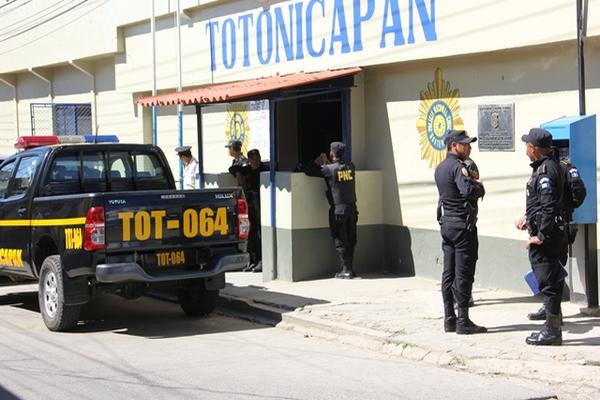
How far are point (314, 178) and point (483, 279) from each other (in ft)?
9.03

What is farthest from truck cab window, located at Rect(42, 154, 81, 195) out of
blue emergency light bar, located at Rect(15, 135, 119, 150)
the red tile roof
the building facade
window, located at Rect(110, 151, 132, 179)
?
blue emergency light bar, located at Rect(15, 135, 119, 150)

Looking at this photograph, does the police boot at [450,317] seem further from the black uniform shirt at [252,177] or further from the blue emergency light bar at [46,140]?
the blue emergency light bar at [46,140]

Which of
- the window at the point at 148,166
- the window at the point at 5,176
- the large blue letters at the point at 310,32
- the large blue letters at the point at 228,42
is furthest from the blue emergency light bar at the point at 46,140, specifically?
the window at the point at 148,166

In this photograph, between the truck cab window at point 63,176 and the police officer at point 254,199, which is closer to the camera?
the truck cab window at point 63,176

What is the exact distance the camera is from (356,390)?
23.1 ft

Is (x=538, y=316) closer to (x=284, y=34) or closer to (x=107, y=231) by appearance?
(x=107, y=231)

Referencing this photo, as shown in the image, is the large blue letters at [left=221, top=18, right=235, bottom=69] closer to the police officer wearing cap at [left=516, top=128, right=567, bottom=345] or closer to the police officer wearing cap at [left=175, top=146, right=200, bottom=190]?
the police officer wearing cap at [left=175, top=146, right=200, bottom=190]

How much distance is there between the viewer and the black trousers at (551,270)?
7.89 meters

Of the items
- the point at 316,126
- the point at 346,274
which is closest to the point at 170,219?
the point at 346,274

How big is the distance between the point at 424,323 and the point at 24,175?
5201mm

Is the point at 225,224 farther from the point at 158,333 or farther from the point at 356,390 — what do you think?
the point at 356,390

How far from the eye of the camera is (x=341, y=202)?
12055mm

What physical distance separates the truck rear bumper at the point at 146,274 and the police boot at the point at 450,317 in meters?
2.40

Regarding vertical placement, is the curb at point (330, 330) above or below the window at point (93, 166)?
below
